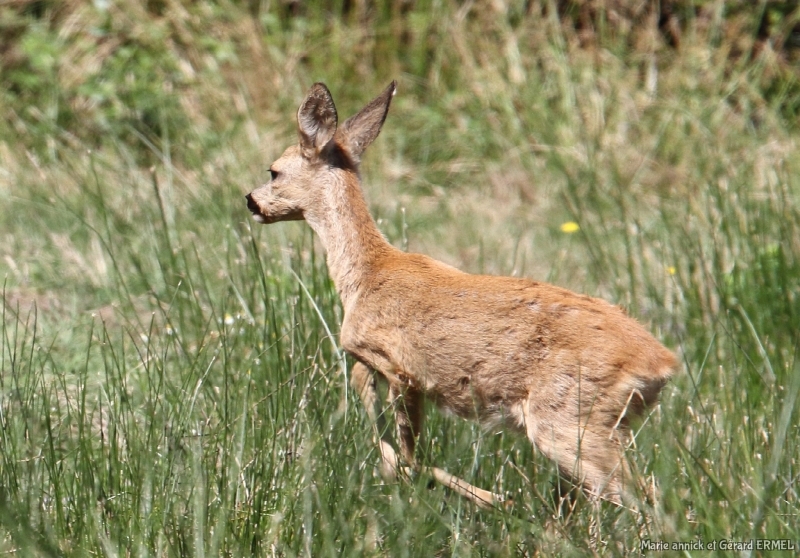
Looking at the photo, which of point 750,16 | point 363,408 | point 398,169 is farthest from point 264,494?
point 750,16

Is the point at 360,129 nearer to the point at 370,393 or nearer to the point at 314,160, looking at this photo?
the point at 314,160

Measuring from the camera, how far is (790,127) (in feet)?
27.8

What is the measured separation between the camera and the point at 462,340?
12.3ft

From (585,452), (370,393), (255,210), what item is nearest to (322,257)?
(255,210)

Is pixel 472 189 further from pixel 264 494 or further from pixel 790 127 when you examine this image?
pixel 264 494

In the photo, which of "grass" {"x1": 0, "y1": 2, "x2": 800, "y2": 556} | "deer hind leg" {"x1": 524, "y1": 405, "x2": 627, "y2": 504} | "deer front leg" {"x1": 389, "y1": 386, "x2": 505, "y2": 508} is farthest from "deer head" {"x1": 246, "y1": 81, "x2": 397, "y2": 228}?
"deer hind leg" {"x1": 524, "y1": 405, "x2": 627, "y2": 504}

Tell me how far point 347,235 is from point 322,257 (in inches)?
39.4

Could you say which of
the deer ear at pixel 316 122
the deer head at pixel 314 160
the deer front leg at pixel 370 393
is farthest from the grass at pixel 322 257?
the deer ear at pixel 316 122

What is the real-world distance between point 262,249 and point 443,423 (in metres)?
1.73

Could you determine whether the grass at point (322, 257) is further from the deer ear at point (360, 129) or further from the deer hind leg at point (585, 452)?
the deer ear at point (360, 129)

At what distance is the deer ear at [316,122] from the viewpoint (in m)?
4.26

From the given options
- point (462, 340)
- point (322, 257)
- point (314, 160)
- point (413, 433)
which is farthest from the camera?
point (322, 257)

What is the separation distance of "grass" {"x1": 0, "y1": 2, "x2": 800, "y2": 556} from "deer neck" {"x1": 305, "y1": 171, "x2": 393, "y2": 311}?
14 centimetres

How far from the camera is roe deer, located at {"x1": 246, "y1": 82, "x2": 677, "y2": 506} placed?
3520 mm
